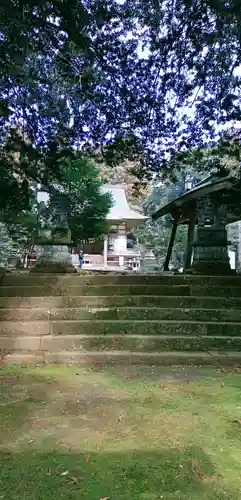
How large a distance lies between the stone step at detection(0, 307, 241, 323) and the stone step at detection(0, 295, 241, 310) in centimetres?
15

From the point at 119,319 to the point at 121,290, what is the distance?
76 cm

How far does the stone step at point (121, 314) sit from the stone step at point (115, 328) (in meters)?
0.13

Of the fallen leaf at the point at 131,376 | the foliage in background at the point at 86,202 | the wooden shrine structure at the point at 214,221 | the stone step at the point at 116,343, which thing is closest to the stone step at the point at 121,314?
the stone step at the point at 116,343

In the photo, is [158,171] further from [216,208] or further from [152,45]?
[152,45]

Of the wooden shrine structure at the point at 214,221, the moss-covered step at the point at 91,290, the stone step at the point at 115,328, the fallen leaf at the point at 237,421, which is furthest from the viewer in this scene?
the wooden shrine structure at the point at 214,221

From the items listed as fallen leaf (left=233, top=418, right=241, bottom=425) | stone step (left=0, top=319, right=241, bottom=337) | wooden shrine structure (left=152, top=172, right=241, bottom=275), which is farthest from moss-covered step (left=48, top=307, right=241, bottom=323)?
fallen leaf (left=233, top=418, right=241, bottom=425)

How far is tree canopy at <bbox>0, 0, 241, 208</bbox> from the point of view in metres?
4.53

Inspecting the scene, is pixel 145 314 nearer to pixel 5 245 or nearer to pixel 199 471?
pixel 199 471

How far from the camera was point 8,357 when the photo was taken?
4.40 m

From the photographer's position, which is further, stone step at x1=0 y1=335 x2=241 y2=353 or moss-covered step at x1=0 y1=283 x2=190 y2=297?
moss-covered step at x1=0 y1=283 x2=190 y2=297

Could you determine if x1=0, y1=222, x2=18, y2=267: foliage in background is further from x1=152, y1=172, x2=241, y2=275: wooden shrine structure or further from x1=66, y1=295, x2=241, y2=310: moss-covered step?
x1=66, y1=295, x2=241, y2=310: moss-covered step

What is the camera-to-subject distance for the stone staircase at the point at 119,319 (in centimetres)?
450

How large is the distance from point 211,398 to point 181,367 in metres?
0.98

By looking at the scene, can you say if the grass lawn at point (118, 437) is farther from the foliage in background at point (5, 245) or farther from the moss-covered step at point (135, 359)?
the foliage in background at point (5, 245)
